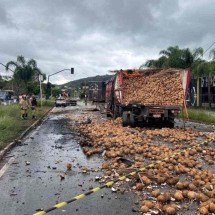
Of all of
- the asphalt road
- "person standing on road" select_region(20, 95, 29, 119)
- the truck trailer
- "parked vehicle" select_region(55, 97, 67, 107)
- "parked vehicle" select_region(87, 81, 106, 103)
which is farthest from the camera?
"parked vehicle" select_region(55, 97, 67, 107)

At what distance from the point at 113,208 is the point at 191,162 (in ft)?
10.8

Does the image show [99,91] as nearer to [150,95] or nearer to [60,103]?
[150,95]

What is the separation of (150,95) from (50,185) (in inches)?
455

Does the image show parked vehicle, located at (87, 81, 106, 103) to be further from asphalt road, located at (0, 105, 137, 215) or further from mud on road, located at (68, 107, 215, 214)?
asphalt road, located at (0, 105, 137, 215)

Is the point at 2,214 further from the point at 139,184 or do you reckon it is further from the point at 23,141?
the point at 23,141

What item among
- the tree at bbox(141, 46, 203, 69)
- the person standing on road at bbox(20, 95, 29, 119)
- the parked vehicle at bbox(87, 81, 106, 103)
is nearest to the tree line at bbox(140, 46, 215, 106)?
the tree at bbox(141, 46, 203, 69)

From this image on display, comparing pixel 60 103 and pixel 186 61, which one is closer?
pixel 186 61

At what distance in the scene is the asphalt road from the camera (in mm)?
5945

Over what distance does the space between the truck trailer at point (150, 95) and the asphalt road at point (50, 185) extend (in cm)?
650

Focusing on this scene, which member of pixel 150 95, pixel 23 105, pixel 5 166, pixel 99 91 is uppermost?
pixel 99 91

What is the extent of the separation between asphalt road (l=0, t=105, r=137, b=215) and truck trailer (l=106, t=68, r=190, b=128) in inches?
256

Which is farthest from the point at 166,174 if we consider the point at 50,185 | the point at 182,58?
the point at 182,58

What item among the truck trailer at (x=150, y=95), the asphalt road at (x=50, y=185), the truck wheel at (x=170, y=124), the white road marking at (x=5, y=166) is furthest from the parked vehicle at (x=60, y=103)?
the white road marking at (x=5, y=166)

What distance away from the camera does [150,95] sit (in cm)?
1842
